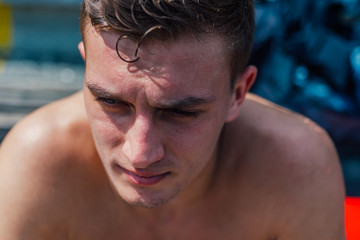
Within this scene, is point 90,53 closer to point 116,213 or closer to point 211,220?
point 116,213

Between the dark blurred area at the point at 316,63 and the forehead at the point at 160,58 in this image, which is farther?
the dark blurred area at the point at 316,63

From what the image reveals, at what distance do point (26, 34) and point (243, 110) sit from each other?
2.48 meters

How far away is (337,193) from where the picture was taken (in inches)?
51.1

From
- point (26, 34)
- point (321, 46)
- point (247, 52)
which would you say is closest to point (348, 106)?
point (321, 46)

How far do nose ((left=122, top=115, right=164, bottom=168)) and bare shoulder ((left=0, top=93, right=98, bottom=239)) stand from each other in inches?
11.5

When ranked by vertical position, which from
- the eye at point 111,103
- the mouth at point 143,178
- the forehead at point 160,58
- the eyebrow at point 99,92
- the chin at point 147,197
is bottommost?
the chin at point 147,197

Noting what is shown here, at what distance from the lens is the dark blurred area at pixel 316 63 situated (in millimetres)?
2527

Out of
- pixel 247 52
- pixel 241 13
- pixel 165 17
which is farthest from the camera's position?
pixel 247 52

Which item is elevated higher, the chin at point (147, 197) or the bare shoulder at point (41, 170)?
the chin at point (147, 197)

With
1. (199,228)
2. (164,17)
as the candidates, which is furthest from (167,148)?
(199,228)

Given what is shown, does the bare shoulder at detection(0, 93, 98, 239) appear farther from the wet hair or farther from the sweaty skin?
the wet hair

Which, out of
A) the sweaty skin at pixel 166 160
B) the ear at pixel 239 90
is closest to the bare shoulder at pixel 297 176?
the sweaty skin at pixel 166 160

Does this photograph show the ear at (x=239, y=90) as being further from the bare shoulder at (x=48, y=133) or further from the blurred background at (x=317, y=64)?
the blurred background at (x=317, y=64)

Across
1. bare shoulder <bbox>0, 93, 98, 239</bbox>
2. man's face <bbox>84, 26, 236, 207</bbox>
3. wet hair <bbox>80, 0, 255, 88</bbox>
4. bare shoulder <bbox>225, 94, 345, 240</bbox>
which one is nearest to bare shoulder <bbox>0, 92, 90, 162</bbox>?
bare shoulder <bbox>0, 93, 98, 239</bbox>
